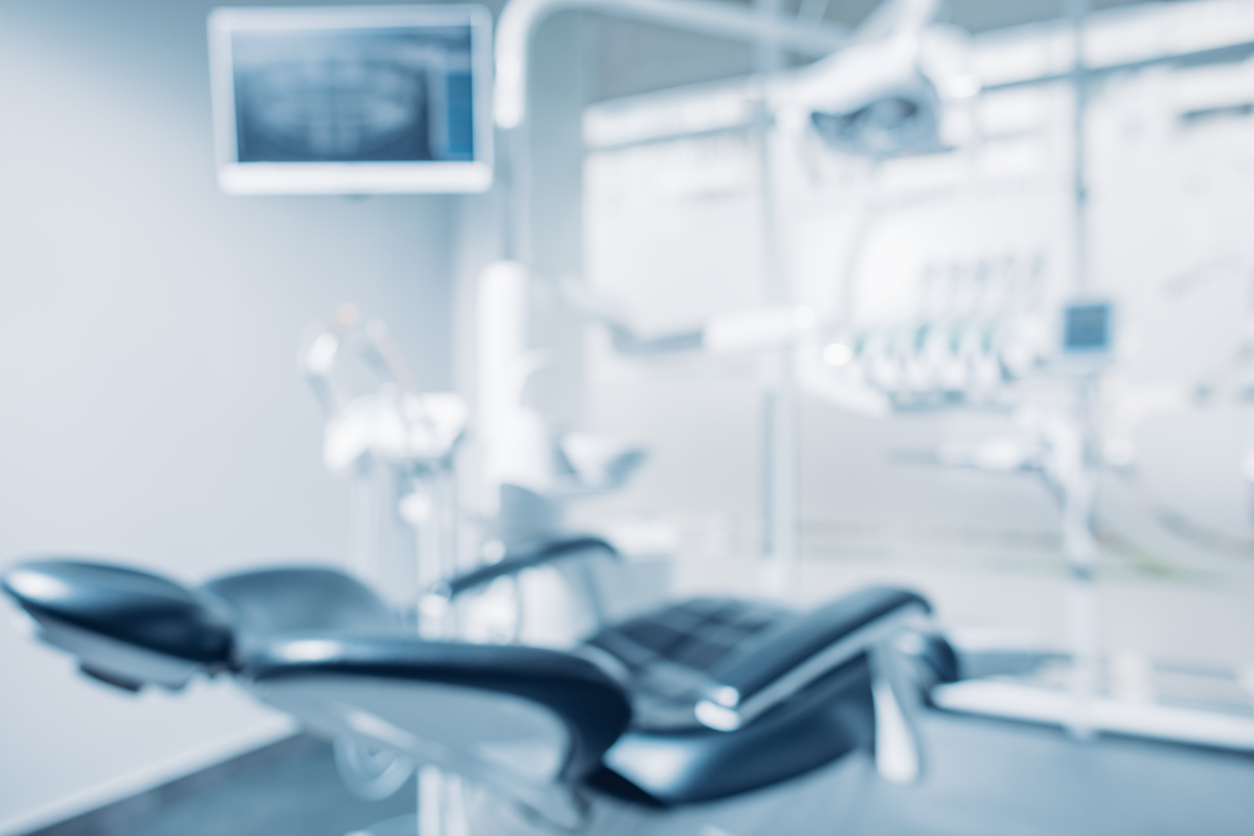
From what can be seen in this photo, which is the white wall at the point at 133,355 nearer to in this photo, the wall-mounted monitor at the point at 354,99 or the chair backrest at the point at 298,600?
the wall-mounted monitor at the point at 354,99

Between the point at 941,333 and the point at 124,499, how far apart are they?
1.73 meters

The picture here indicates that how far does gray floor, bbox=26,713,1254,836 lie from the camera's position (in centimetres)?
158

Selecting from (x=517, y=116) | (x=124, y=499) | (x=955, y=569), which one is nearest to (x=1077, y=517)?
(x=955, y=569)

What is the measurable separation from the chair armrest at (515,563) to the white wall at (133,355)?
95 centimetres

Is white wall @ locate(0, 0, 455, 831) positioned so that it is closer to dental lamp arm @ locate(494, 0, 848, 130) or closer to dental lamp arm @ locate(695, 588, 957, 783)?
dental lamp arm @ locate(494, 0, 848, 130)

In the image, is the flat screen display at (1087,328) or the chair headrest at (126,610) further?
the flat screen display at (1087,328)

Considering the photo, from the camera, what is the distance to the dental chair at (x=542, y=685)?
54cm

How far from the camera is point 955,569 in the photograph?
2592 mm

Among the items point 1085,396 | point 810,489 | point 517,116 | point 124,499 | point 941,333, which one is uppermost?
point 517,116

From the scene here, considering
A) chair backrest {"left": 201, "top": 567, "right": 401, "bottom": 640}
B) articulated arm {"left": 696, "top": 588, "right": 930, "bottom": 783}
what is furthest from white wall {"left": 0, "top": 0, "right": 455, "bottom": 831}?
articulated arm {"left": 696, "top": 588, "right": 930, "bottom": 783}

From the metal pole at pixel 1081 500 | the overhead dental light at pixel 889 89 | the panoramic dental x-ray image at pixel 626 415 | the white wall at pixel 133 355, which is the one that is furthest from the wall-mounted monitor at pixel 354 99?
the metal pole at pixel 1081 500

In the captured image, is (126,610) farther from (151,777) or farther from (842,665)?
(151,777)

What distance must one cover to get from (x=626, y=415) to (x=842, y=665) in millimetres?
1864

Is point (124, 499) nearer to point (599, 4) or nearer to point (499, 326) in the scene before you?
point (499, 326)
